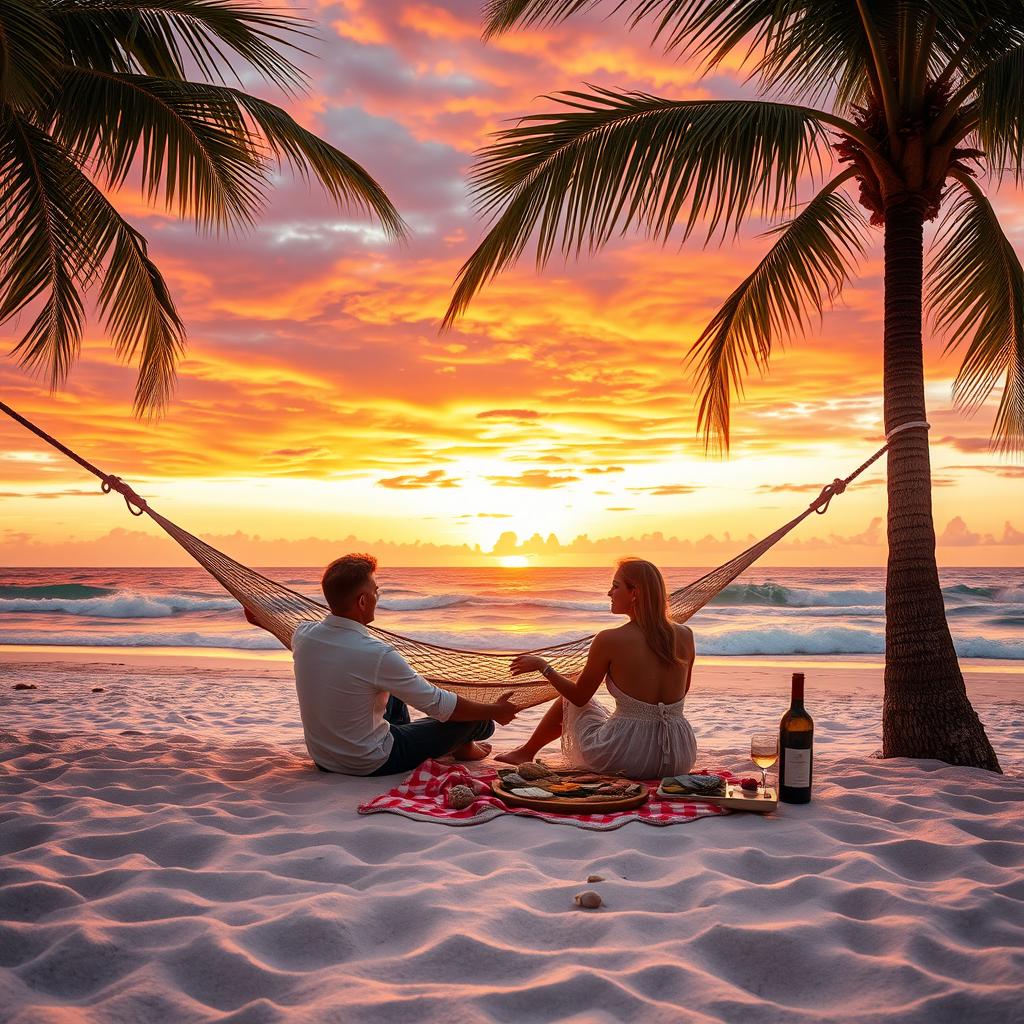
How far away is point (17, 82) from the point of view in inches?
110

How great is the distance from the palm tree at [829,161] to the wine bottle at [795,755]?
91cm

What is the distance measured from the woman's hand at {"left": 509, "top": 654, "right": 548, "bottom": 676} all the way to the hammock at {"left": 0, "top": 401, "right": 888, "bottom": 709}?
0.07m

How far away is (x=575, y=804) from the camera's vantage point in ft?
8.31

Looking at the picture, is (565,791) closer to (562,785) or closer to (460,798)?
(562,785)

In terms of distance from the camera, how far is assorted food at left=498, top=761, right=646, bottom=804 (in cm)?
261

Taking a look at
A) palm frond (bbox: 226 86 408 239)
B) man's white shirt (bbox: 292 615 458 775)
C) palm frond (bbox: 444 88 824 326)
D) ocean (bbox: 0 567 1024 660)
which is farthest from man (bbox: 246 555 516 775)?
ocean (bbox: 0 567 1024 660)

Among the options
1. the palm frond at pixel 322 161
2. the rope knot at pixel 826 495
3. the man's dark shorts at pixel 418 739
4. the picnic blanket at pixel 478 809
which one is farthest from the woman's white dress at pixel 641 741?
the palm frond at pixel 322 161

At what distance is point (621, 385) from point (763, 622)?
25.3ft

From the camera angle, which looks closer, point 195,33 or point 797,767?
point 797,767

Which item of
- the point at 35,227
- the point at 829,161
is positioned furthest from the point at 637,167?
the point at 35,227

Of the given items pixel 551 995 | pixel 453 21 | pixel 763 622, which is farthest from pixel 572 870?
pixel 763 622

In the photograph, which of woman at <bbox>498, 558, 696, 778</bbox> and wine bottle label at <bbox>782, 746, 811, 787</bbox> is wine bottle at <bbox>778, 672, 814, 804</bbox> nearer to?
wine bottle label at <bbox>782, 746, 811, 787</bbox>

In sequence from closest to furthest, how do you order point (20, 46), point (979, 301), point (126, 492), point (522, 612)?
point (20, 46), point (126, 492), point (979, 301), point (522, 612)

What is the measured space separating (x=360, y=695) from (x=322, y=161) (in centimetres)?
270
